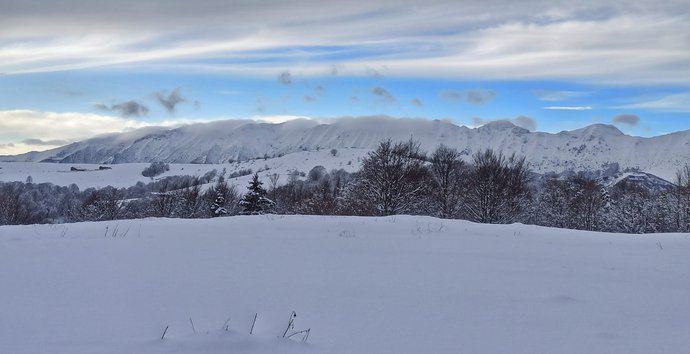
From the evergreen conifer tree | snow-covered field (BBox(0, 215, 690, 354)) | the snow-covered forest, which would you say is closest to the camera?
snow-covered field (BBox(0, 215, 690, 354))

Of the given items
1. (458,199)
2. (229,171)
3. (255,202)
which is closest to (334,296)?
(255,202)

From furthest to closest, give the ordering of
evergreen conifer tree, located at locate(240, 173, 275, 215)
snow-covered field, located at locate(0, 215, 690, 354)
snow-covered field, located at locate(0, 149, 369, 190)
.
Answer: snow-covered field, located at locate(0, 149, 369, 190) < evergreen conifer tree, located at locate(240, 173, 275, 215) < snow-covered field, located at locate(0, 215, 690, 354)

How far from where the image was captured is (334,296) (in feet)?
14.8

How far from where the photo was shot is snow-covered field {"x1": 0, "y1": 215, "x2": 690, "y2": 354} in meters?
3.37

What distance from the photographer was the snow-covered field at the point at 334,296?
11.1ft

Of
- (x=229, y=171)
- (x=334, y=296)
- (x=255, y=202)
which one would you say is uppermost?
(x=229, y=171)

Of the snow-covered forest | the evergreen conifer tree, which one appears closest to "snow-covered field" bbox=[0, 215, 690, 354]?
the snow-covered forest

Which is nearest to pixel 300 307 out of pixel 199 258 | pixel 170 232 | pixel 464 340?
pixel 464 340

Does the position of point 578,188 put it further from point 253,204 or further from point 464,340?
point 464,340

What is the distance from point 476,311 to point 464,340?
780 millimetres

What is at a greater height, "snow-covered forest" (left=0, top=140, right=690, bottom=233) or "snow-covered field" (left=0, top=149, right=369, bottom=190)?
"snow-covered field" (left=0, top=149, right=369, bottom=190)

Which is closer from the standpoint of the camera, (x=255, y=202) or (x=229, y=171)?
(x=255, y=202)

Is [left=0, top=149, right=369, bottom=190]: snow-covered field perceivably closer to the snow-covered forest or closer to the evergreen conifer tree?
the snow-covered forest

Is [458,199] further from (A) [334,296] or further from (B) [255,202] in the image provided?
(A) [334,296]
